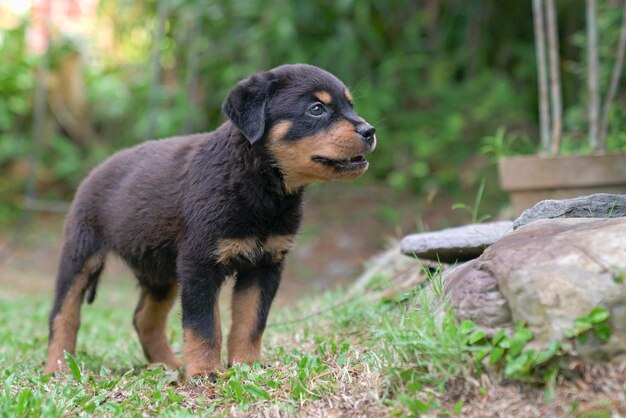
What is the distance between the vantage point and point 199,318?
3799 mm

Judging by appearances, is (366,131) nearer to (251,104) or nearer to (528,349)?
(251,104)

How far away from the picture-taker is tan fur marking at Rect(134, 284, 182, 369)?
4727 millimetres

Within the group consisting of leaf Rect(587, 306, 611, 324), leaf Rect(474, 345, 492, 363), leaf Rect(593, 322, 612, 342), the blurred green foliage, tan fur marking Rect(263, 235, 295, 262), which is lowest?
the blurred green foliage

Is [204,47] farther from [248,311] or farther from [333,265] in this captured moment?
[248,311]

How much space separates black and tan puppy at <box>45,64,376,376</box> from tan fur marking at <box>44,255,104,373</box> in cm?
8

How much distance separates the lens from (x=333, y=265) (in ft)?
34.6

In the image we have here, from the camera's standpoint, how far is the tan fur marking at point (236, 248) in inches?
149

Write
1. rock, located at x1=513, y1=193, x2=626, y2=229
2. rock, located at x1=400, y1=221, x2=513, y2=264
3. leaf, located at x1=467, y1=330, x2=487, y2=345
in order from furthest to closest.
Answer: rock, located at x1=400, y1=221, x2=513, y2=264, rock, located at x1=513, y1=193, x2=626, y2=229, leaf, located at x1=467, y1=330, x2=487, y2=345

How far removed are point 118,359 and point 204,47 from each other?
306 inches

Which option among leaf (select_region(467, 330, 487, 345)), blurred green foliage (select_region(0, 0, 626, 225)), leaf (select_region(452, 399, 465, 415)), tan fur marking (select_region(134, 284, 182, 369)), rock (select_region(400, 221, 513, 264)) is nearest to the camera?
leaf (select_region(452, 399, 465, 415))

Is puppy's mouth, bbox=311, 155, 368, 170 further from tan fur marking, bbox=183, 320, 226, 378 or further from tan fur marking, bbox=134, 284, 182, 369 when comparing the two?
tan fur marking, bbox=134, 284, 182, 369

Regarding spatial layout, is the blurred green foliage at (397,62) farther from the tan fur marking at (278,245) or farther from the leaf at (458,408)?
the leaf at (458,408)

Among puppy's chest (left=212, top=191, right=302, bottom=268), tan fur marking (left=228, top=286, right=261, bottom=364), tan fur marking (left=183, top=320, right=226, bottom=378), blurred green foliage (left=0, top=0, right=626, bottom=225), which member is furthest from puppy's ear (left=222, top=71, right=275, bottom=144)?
blurred green foliage (left=0, top=0, right=626, bottom=225)

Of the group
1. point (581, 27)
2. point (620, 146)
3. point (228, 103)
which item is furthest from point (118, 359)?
point (581, 27)
